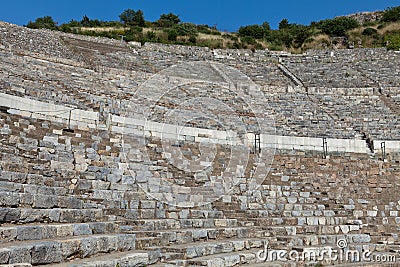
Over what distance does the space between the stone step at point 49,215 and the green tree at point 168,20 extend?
39373 mm

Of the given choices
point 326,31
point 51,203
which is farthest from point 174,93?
point 326,31

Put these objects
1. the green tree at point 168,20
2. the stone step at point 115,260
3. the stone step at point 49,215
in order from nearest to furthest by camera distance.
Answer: the stone step at point 115,260 < the stone step at point 49,215 < the green tree at point 168,20

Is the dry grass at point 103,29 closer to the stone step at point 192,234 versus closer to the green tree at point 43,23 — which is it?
the green tree at point 43,23

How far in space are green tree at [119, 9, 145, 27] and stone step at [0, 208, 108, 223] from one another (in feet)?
129

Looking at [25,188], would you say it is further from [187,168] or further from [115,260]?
[187,168]

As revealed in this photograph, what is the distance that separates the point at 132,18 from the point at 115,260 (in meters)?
43.3

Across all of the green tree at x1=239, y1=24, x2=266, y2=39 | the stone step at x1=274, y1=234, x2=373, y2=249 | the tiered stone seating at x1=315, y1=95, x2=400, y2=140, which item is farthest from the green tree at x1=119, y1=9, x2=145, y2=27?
the stone step at x1=274, y1=234, x2=373, y2=249

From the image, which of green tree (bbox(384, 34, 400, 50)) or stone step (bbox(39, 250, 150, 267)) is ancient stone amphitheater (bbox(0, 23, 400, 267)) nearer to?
stone step (bbox(39, 250, 150, 267))

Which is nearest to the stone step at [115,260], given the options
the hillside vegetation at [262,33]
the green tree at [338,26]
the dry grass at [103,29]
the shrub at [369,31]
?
the hillside vegetation at [262,33]

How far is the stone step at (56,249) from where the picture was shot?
12.5 ft

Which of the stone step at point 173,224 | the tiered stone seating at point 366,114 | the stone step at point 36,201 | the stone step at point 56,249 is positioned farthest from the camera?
the tiered stone seating at point 366,114

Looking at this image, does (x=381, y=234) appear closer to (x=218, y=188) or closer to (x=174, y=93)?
(x=218, y=188)

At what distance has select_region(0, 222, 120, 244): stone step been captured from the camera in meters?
4.34

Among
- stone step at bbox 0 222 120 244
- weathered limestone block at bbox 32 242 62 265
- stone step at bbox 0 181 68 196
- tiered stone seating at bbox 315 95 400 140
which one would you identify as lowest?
weathered limestone block at bbox 32 242 62 265
